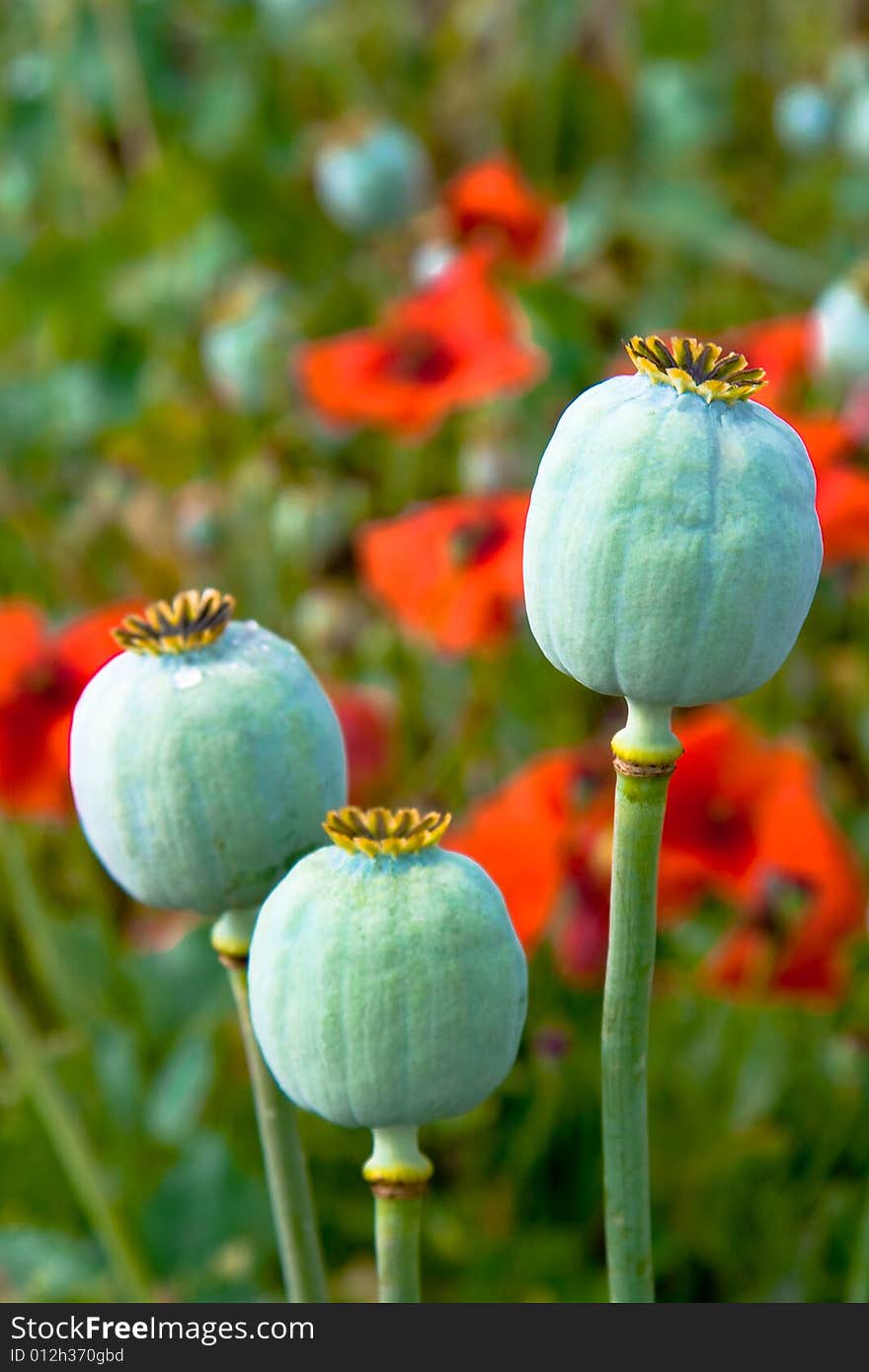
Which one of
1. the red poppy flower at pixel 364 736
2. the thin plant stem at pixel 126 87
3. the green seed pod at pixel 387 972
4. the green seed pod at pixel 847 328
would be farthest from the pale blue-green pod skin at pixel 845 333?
the thin plant stem at pixel 126 87

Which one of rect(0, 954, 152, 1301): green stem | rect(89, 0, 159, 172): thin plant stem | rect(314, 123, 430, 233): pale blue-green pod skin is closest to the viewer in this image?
rect(0, 954, 152, 1301): green stem

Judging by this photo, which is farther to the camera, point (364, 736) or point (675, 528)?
point (364, 736)

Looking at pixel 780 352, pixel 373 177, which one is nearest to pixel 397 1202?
pixel 780 352

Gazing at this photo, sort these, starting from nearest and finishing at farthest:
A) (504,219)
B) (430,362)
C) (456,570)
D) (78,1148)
→ 1. (78,1148)
2. (456,570)
3. (430,362)
4. (504,219)

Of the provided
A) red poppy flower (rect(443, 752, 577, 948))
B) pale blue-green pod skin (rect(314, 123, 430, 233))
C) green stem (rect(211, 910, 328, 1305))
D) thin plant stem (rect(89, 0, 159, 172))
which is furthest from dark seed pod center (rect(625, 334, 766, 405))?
thin plant stem (rect(89, 0, 159, 172))

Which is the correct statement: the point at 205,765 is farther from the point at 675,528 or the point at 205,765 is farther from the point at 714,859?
the point at 714,859

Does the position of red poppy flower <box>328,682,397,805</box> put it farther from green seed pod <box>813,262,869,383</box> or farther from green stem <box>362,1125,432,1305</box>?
green stem <box>362,1125,432,1305</box>

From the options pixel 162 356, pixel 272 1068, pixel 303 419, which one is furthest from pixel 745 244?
pixel 272 1068
